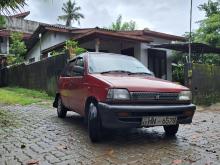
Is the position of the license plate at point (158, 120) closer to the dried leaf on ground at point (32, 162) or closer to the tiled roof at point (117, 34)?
the dried leaf on ground at point (32, 162)

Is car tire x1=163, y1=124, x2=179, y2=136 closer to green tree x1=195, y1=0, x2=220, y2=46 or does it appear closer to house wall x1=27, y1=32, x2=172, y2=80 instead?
house wall x1=27, y1=32, x2=172, y2=80

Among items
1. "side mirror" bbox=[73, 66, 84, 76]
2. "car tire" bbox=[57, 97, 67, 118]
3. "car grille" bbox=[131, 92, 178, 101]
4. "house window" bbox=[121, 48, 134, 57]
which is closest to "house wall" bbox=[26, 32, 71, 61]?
"house window" bbox=[121, 48, 134, 57]

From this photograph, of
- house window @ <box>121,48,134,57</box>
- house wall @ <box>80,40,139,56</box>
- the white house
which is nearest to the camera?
the white house

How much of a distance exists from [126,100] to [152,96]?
1.48ft

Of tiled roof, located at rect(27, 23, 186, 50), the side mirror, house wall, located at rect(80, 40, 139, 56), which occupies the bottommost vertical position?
the side mirror

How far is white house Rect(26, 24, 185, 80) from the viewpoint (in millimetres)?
18562

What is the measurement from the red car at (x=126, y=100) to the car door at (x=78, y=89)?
0.02 meters

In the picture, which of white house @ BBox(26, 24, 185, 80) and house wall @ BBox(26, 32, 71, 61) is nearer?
white house @ BBox(26, 24, 185, 80)

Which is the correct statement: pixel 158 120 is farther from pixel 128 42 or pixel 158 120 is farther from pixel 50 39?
pixel 50 39

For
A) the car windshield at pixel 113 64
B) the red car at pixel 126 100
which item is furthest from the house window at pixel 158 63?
the red car at pixel 126 100

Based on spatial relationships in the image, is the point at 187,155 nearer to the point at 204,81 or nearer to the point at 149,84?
the point at 149,84

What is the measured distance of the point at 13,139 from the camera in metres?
6.43

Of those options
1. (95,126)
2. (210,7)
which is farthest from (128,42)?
(95,126)

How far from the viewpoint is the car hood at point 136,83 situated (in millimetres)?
5684
